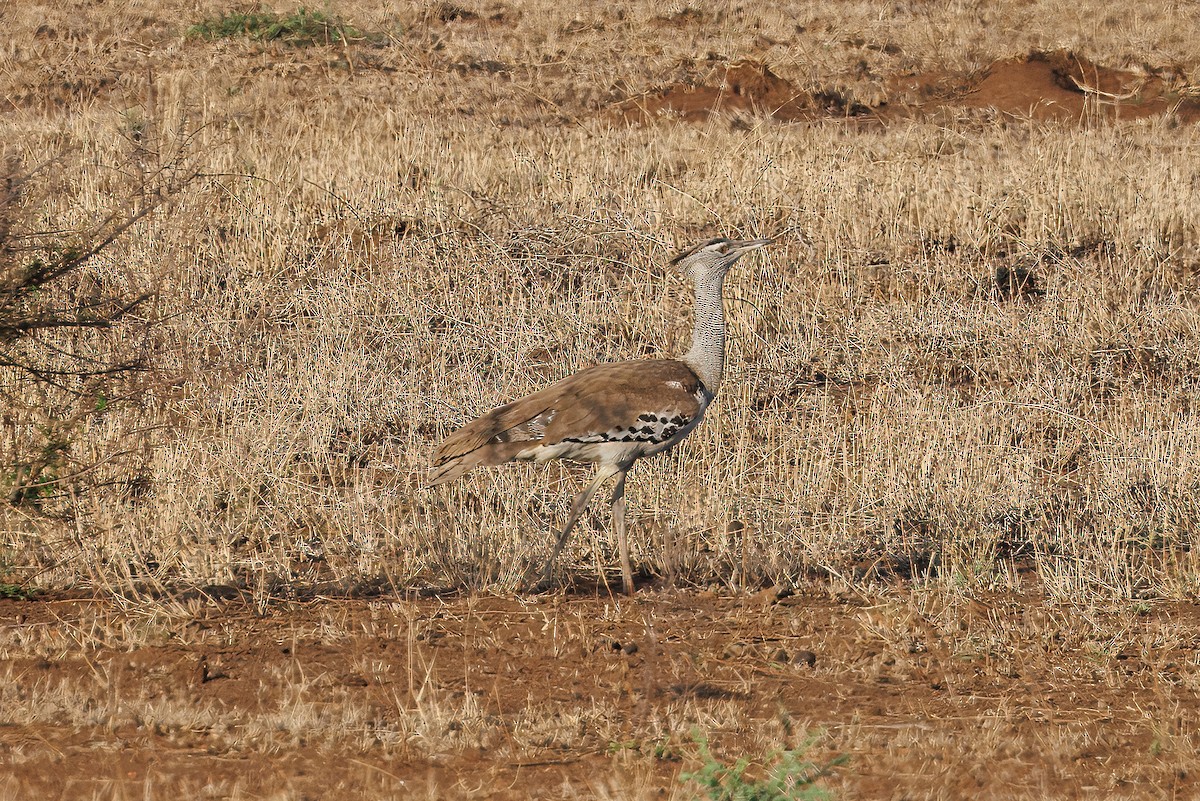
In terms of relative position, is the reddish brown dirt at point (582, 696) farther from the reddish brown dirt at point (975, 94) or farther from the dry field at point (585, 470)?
the reddish brown dirt at point (975, 94)

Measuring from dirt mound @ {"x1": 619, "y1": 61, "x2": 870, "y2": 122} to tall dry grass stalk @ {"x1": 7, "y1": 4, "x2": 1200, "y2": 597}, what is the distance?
2.69m

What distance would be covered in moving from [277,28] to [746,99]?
653cm

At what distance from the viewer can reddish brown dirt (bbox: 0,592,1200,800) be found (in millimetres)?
4023

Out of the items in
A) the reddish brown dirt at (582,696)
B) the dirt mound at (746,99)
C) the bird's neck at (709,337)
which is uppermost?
the dirt mound at (746,99)

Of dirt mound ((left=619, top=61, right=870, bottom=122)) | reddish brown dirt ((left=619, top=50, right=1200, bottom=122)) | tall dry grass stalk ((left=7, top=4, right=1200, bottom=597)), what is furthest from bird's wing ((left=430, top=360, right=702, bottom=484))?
dirt mound ((left=619, top=61, right=870, bottom=122))

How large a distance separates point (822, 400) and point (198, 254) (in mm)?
4736

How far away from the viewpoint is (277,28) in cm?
1927

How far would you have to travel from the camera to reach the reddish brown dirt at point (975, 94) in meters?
16.7

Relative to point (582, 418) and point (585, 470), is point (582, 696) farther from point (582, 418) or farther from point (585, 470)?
point (585, 470)

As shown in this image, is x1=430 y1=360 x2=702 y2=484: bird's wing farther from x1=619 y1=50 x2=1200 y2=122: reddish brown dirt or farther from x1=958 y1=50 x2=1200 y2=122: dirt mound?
x1=958 y1=50 x2=1200 y2=122: dirt mound

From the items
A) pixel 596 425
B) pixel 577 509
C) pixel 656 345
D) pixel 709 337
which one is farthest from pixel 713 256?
pixel 656 345

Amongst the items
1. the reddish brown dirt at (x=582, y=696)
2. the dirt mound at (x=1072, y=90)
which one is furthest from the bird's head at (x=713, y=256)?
the dirt mound at (x=1072, y=90)

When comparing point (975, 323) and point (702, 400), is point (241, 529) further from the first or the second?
point (975, 323)

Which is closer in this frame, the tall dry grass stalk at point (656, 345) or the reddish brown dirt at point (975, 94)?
the tall dry grass stalk at point (656, 345)
